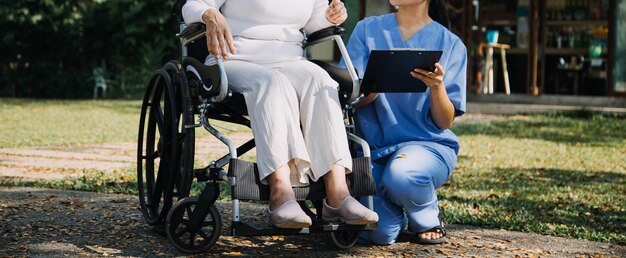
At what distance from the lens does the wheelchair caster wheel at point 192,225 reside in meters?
3.89

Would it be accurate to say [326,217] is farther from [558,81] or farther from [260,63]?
[558,81]

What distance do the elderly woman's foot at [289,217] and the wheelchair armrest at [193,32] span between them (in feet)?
2.63

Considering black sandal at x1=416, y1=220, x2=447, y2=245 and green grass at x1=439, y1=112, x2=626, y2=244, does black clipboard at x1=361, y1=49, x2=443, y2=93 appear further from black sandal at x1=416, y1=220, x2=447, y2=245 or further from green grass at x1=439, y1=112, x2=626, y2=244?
green grass at x1=439, y1=112, x2=626, y2=244

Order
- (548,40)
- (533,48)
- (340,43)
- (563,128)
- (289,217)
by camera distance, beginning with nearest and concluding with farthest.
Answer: (289,217) → (340,43) → (563,128) → (533,48) → (548,40)

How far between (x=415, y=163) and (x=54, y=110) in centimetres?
1187

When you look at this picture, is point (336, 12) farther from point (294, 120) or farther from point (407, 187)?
point (407, 187)

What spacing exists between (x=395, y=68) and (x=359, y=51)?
1.70 ft

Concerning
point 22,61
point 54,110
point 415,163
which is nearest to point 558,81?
point 54,110

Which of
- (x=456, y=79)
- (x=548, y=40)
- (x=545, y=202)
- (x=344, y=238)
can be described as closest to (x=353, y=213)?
(x=344, y=238)

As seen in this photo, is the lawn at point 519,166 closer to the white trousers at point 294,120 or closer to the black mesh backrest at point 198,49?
the white trousers at point 294,120

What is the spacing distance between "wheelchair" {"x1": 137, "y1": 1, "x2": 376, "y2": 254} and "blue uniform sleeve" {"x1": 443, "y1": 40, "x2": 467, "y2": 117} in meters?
0.48

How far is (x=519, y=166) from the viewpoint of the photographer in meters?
8.19

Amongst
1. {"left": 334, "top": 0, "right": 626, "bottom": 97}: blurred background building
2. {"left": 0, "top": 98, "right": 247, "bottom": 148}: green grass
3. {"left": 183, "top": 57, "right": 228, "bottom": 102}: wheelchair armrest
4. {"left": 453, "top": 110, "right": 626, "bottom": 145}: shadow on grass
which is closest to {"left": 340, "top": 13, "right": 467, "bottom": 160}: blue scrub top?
{"left": 183, "top": 57, "right": 228, "bottom": 102}: wheelchair armrest

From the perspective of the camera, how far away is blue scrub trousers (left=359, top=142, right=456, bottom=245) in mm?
4293
